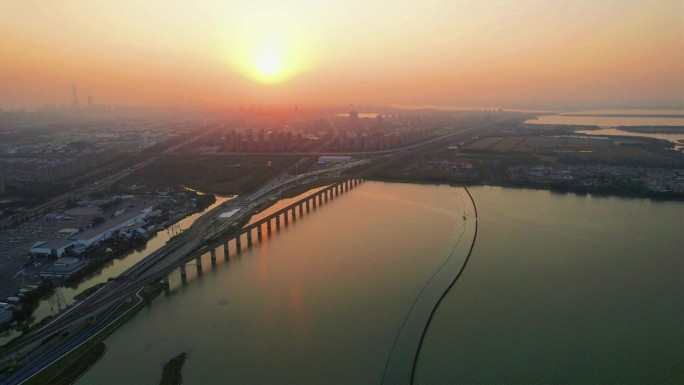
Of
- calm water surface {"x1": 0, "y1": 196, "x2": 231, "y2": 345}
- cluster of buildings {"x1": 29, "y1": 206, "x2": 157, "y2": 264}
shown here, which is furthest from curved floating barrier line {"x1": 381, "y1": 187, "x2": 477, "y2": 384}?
cluster of buildings {"x1": 29, "y1": 206, "x2": 157, "y2": 264}

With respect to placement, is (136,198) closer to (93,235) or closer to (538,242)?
(93,235)

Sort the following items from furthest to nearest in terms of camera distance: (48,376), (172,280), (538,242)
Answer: (538,242) < (172,280) < (48,376)

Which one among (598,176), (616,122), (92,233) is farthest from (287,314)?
(616,122)

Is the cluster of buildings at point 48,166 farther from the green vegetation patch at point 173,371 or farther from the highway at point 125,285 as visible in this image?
the green vegetation patch at point 173,371

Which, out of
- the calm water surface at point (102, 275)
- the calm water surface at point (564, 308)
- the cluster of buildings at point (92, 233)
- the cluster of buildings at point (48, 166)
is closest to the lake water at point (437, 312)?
the calm water surface at point (564, 308)

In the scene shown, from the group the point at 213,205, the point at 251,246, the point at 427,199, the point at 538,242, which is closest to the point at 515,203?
the point at 427,199

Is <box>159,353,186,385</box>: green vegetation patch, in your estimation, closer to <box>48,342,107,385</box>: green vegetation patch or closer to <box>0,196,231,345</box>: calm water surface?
<box>48,342,107,385</box>: green vegetation patch

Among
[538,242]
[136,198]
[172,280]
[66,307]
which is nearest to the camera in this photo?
[66,307]
